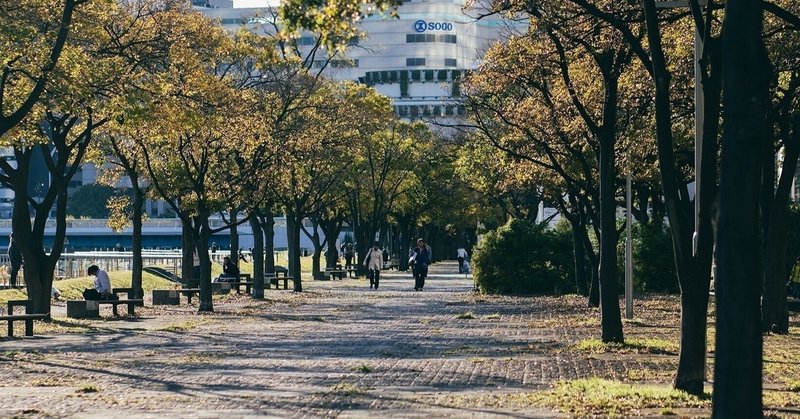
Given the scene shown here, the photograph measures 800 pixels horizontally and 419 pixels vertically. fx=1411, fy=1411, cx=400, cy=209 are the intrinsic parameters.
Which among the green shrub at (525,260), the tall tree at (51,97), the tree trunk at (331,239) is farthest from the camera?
the tree trunk at (331,239)

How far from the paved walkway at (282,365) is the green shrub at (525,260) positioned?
11.7 meters

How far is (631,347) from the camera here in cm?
2077

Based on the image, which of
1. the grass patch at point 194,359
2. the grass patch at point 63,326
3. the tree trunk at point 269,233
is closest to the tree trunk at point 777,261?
the grass patch at point 194,359

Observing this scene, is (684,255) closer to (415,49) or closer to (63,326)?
(63,326)

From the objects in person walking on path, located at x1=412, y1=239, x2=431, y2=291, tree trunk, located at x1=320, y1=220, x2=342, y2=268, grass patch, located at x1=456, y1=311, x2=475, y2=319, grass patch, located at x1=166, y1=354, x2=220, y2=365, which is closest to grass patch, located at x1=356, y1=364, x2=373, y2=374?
grass patch, located at x1=166, y1=354, x2=220, y2=365

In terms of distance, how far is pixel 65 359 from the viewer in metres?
19.6

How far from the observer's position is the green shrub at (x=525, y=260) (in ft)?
147

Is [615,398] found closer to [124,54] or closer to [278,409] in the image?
[278,409]

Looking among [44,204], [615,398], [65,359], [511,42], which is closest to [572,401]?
[615,398]

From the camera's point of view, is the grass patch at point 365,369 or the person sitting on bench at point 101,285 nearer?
the grass patch at point 365,369

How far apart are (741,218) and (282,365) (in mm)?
10204

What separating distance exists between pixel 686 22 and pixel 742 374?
12.8 metres

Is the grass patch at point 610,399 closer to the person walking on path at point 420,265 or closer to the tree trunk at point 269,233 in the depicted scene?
the person walking on path at point 420,265

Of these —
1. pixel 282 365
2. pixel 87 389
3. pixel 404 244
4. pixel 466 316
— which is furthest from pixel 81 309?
pixel 404 244
